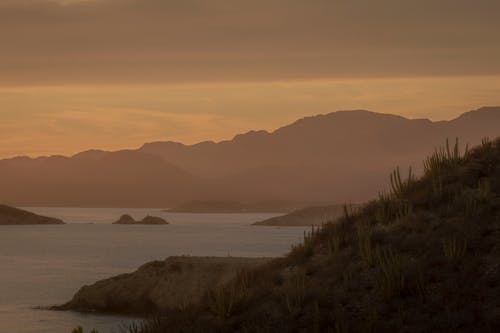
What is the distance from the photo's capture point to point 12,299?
6612 centimetres

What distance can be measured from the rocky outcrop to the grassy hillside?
22.5 meters

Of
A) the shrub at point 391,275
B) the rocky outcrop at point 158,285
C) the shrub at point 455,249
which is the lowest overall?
the rocky outcrop at point 158,285

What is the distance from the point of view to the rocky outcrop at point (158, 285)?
166 ft

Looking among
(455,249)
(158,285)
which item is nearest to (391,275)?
(455,249)

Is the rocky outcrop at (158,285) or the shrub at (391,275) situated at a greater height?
the shrub at (391,275)

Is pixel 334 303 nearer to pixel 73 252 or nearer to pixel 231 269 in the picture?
pixel 231 269

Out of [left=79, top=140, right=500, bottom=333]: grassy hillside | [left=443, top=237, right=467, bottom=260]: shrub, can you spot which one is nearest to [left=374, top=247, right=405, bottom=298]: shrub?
[left=79, top=140, right=500, bottom=333]: grassy hillside

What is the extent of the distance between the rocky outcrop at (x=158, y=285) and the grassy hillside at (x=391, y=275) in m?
22.5

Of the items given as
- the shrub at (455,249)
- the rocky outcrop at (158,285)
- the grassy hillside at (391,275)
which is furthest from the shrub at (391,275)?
the rocky outcrop at (158,285)

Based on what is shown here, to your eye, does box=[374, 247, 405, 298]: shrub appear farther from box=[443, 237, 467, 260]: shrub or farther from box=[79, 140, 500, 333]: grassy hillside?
box=[443, 237, 467, 260]: shrub

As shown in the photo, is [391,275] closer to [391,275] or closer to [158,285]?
[391,275]

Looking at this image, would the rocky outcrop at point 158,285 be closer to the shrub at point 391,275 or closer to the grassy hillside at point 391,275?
the grassy hillside at point 391,275

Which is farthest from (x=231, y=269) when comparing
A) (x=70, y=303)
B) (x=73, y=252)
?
(x=73, y=252)

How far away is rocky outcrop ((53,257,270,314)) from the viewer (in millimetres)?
50656
